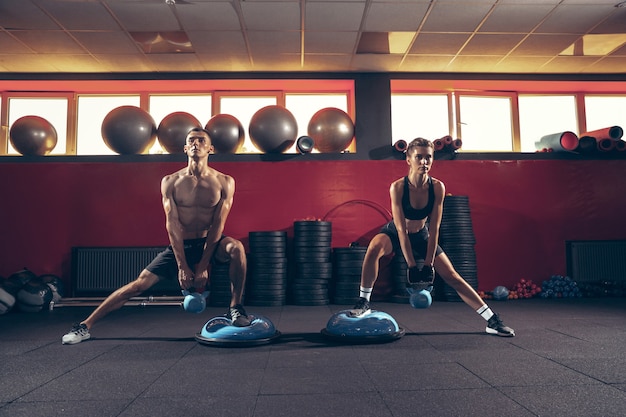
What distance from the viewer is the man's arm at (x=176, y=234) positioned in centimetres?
313

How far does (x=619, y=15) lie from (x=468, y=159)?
2.43 meters

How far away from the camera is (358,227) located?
596 centimetres

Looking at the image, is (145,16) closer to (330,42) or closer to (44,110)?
(330,42)

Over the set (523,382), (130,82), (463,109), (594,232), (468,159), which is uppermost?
(130,82)

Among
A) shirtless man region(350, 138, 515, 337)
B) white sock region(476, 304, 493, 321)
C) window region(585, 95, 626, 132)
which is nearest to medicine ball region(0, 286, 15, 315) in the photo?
shirtless man region(350, 138, 515, 337)

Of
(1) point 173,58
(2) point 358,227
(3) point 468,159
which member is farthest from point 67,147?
(3) point 468,159

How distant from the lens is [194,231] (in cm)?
334

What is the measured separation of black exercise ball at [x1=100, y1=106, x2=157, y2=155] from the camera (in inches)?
221

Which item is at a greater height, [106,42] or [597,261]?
[106,42]

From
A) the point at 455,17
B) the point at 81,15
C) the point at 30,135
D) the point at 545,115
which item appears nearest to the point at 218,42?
the point at 81,15

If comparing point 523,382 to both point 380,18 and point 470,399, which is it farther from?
point 380,18

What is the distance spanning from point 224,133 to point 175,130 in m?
0.67

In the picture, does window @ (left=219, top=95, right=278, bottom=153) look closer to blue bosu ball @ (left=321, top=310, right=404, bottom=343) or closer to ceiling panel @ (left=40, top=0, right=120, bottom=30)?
ceiling panel @ (left=40, top=0, right=120, bottom=30)

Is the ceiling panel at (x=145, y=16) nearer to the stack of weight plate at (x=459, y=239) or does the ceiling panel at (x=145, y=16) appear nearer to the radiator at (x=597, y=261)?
the stack of weight plate at (x=459, y=239)
